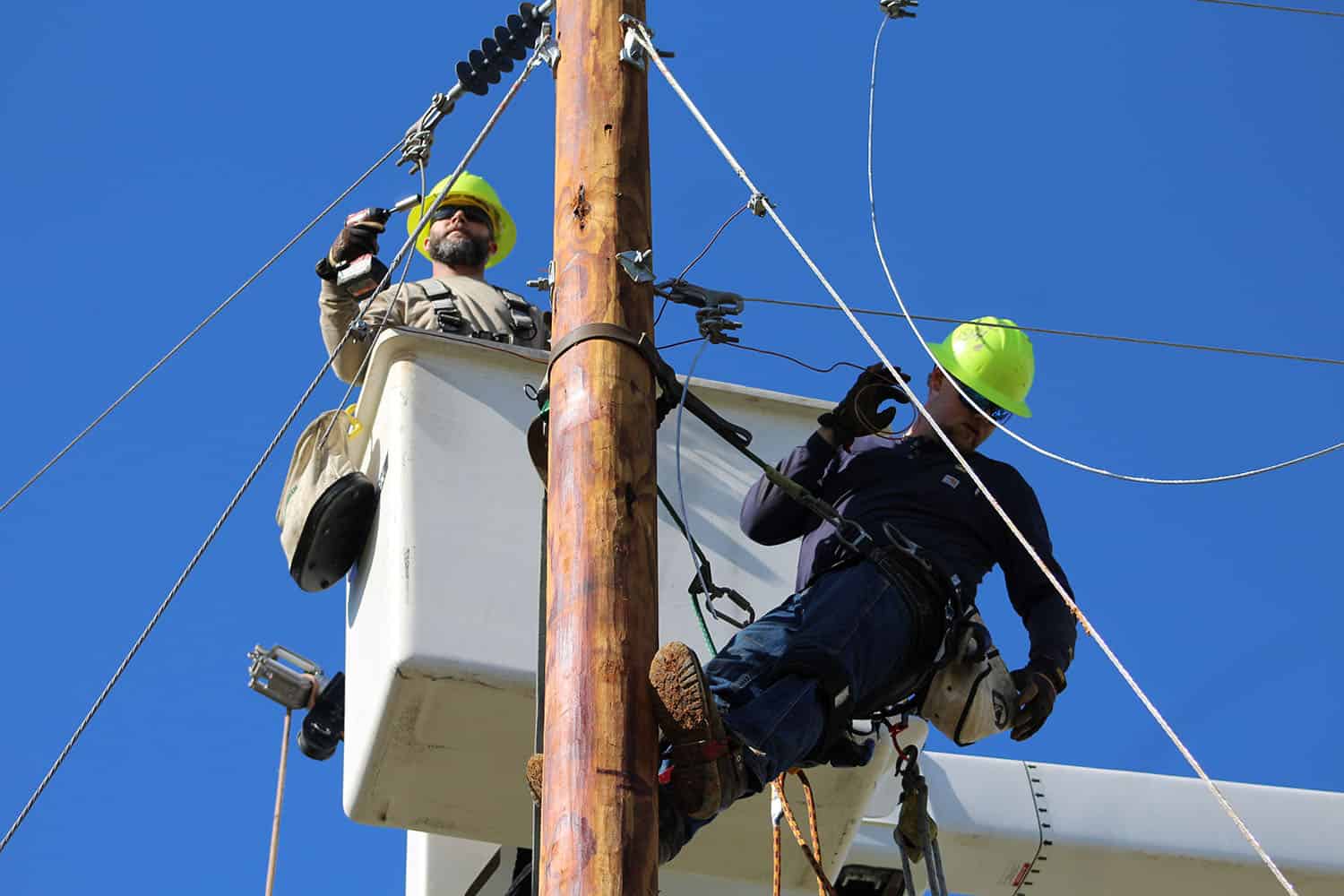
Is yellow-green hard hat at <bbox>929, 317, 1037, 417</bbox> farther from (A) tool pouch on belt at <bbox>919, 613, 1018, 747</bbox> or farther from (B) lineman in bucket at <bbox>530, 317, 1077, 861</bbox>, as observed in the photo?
(A) tool pouch on belt at <bbox>919, 613, 1018, 747</bbox>

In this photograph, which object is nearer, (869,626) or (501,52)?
(869,626)

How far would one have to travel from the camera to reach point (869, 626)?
5.23 meters

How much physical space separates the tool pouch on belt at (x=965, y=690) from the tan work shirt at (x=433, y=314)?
2.22 meters

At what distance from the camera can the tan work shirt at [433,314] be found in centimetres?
729

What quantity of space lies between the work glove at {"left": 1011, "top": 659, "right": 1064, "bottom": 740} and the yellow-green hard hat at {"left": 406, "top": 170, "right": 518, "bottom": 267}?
10.4 ft

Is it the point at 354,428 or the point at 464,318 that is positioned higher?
the point at 464,318

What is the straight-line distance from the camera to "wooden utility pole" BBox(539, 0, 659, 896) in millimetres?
4203

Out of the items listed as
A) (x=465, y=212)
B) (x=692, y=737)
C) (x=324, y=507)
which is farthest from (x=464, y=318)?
(x=692, y=737)

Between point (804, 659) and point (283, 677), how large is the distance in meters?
2.94

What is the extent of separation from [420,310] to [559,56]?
202cm

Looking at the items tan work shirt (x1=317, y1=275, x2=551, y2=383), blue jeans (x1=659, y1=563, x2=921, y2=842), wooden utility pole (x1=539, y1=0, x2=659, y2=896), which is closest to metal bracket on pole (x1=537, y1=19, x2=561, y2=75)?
wooden utility pole (x1=539, y1=0, x2=659, y2=896)

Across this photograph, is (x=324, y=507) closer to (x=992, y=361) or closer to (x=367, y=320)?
(x=367, y=320)

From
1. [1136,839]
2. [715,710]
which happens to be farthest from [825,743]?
[1136,839]

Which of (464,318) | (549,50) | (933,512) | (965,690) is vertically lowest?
(965,690)
